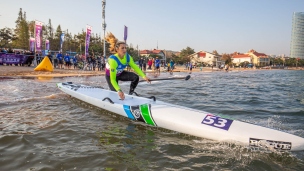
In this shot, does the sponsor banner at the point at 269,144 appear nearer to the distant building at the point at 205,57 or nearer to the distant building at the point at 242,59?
the distant building at the point at 205,57

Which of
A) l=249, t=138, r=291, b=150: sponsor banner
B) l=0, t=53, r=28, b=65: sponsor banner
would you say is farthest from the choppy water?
l=0, t=53, r=28, b=65: sponsor banner

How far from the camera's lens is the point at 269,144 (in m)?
3.56

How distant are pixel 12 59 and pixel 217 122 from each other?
23938 mm

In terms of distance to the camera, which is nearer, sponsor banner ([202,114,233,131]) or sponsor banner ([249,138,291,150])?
sponsor banner ([249,138,291,150])

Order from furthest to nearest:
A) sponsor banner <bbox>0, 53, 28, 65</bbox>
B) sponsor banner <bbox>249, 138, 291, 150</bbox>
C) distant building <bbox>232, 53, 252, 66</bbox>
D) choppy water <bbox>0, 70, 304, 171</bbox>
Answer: distant building <bbox>232, 53, 252, 66</bbox> < sponsor banner <bbox>0, 53, 28, 65</bbox> < sponsor banner <bbox>249, 138, 291, 150</bbox> < choppy water <bbox>0, 70, 304, 171</bbox>

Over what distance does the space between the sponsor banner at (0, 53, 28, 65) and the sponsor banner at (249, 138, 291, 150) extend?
24589mm

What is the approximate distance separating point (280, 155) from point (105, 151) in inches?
110

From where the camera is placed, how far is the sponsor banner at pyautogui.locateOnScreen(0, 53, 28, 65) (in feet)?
71.6

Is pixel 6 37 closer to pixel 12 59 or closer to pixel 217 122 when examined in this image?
pixel 12 59

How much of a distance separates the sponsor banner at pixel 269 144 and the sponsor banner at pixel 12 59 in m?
24.6

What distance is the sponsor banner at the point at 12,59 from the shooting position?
2181cm

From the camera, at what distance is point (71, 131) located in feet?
14.7


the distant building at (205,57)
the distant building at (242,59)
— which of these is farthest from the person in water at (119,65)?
the distant building at (242,59)

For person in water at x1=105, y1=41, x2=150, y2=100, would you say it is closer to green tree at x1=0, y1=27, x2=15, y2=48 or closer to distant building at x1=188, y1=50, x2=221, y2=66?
green tree at x1=0, y1=27, x2=15, y2=48
